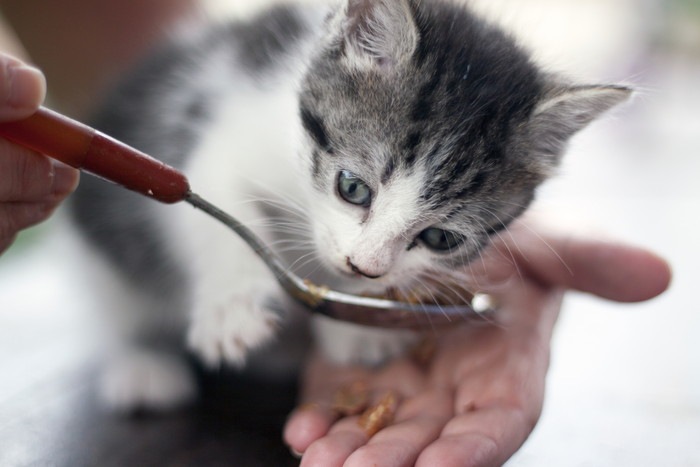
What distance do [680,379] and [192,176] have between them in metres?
1.15

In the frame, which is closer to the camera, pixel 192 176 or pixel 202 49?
pixel 192 176

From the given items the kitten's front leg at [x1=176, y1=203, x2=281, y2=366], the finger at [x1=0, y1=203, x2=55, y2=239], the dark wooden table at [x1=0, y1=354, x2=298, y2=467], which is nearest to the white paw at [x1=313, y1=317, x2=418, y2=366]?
the dark wooden table at [x1=0, y1=354, x2=298, y2=467]

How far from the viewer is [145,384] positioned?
4.66 feet

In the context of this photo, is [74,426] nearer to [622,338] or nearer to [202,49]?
[202,49]

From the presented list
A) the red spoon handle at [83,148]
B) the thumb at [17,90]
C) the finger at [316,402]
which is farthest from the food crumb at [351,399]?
the thumb at [17,90]

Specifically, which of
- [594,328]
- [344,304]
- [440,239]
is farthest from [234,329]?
[594,328]

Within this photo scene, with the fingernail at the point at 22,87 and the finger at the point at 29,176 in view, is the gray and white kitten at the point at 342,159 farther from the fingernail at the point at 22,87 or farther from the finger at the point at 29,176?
the fingernail at the point at 22,87

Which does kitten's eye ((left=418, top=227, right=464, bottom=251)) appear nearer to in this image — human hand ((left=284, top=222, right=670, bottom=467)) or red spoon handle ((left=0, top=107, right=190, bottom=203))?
human hand ((left=284, top=222, right=670, bottom=467))

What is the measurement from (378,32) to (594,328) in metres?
1.03

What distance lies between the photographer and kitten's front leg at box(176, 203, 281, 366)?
1.19m

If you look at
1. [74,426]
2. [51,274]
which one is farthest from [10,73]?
[51,274]

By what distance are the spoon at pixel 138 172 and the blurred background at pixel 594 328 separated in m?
0.41

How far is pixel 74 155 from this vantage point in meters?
0.93

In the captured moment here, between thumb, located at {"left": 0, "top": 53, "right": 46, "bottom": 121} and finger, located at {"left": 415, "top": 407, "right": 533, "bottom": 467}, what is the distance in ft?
2.49
